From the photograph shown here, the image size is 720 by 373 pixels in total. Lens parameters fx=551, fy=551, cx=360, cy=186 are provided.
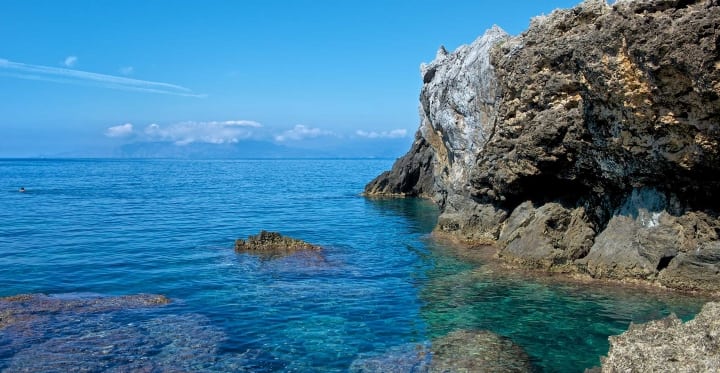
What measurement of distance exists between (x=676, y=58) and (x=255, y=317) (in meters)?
18.7

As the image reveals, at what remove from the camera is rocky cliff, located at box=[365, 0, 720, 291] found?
20.7 m

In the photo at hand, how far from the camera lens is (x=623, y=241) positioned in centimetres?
2686

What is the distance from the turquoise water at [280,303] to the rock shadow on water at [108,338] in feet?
0.24

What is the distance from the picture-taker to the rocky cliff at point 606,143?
814 inches

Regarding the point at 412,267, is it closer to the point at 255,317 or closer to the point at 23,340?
the point at 255,317

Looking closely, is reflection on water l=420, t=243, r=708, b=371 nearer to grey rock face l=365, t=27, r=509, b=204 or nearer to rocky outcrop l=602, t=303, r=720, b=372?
rocky outcrop l=602, t=303, r=720, b=372

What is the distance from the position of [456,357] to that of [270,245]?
71.6 ft

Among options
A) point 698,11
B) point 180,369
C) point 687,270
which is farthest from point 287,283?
point 698,11

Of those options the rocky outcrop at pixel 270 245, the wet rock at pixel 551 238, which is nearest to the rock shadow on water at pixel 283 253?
the rocky outcrop at pixel 270 245

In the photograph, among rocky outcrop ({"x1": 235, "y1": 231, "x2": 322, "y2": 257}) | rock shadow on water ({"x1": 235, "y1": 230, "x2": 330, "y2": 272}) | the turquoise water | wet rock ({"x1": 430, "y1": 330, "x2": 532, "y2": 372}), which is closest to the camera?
wet rock ({"x1": 430, "y1": 330, "x2": 532, "y2": 372})

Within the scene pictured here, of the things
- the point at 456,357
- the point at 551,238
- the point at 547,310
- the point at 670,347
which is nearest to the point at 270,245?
the point at 551,238

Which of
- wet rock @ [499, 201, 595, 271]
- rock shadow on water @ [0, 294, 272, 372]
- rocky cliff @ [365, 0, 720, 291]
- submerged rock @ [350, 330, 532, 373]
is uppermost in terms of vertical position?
rocky cliff @ [365, 0, 720, 291]

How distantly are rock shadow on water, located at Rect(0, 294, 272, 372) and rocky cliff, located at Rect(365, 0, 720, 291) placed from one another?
1778cm

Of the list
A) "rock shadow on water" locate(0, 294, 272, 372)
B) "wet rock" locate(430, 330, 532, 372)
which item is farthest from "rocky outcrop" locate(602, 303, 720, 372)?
"rock shadow on water" locate(0, 294, 272, 372)
